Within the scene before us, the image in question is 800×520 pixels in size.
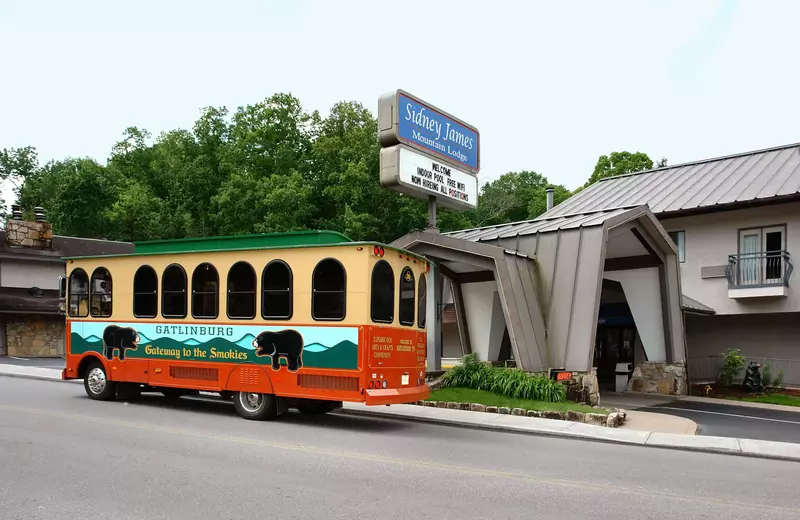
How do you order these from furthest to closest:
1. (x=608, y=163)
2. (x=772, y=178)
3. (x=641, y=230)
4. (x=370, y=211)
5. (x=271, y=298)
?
(x=608, y=163) < (x=370, y=211) < (x=772, y=178) < (x=641, y=230) < (x=271, y=298)

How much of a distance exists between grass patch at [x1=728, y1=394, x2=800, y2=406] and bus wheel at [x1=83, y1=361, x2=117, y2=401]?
1838 cm

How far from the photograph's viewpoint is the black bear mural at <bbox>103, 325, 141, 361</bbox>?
14.3m

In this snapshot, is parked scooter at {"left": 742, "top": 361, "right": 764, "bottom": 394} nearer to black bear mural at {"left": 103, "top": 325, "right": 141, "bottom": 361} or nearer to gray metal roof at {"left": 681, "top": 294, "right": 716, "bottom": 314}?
gray metal roof at {"left": 681, "top": 294, "right": 716, "bottom": 314}

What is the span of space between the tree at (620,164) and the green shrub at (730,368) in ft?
92.3

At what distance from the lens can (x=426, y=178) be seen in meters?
17.6

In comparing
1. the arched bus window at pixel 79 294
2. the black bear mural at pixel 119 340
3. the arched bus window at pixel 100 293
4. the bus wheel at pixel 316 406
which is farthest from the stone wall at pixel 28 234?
the bus wheel at pixel 316 406

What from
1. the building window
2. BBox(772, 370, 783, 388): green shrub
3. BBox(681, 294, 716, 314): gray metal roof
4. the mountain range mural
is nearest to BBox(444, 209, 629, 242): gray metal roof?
BBox(681, 294, 716, 314): gray metal roof

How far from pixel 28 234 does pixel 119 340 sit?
24527mm

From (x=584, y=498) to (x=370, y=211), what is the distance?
126ft

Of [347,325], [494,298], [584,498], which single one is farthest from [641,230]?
[584,498]

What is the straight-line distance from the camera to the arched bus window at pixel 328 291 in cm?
1212

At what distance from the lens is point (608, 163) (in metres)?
52.0

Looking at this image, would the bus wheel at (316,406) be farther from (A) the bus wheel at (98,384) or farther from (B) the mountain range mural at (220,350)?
(A) the bus wheel at (98,384)

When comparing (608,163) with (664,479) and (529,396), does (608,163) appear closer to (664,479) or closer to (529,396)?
(529,396)
